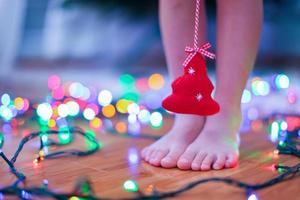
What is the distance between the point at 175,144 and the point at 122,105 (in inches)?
25.8

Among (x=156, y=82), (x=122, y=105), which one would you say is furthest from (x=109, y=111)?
(x=156, y=82)

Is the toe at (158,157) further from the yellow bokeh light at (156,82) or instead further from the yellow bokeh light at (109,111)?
the yellow bokeh light at (156,82)

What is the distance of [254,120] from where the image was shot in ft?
4.67

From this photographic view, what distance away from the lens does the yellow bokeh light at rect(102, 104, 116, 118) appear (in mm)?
1530

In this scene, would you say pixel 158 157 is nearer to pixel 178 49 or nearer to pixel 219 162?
pixel 219 162

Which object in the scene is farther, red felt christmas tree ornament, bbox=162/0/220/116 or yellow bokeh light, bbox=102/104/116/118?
yellow bokeh light, bbox=102/104/116/118

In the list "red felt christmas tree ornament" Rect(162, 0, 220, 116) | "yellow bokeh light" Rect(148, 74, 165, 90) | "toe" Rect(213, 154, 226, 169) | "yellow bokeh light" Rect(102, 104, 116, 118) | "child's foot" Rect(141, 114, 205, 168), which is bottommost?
"toe" Rect(213, 154, 226, 169)

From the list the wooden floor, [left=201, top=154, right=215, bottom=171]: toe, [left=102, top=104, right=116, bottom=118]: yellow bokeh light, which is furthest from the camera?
[left=102, top=104, right=116, bottom=118]: yellow bokeh light

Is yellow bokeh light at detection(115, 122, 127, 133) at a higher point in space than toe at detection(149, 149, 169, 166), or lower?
higher

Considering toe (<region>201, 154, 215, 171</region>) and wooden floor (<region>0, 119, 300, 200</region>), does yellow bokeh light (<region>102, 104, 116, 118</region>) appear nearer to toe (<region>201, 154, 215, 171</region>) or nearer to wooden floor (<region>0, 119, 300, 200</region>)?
wooden floor (<region>0, 119, 300, 200</region>)

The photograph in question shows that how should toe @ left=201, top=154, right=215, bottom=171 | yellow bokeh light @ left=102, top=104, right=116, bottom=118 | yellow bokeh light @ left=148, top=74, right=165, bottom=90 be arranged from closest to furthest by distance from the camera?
toe @ left=201, top=154, right=215, bottom=171, yellow bokeh light @ left=102, top=104, right=116, bottom=118, yellow bokeh light @ left=148, top=74, right=165, bottom=90

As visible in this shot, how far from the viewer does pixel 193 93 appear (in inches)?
32.6

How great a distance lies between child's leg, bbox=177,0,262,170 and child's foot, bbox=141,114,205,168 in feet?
0.08

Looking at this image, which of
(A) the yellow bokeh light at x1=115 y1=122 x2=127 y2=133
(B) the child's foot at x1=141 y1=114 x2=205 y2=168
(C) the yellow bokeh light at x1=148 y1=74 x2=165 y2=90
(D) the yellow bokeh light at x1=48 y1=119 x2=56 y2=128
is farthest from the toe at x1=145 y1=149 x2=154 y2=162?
(C) the yellow bokeh light at x1=148 y1=74 x2=165 y2=90
